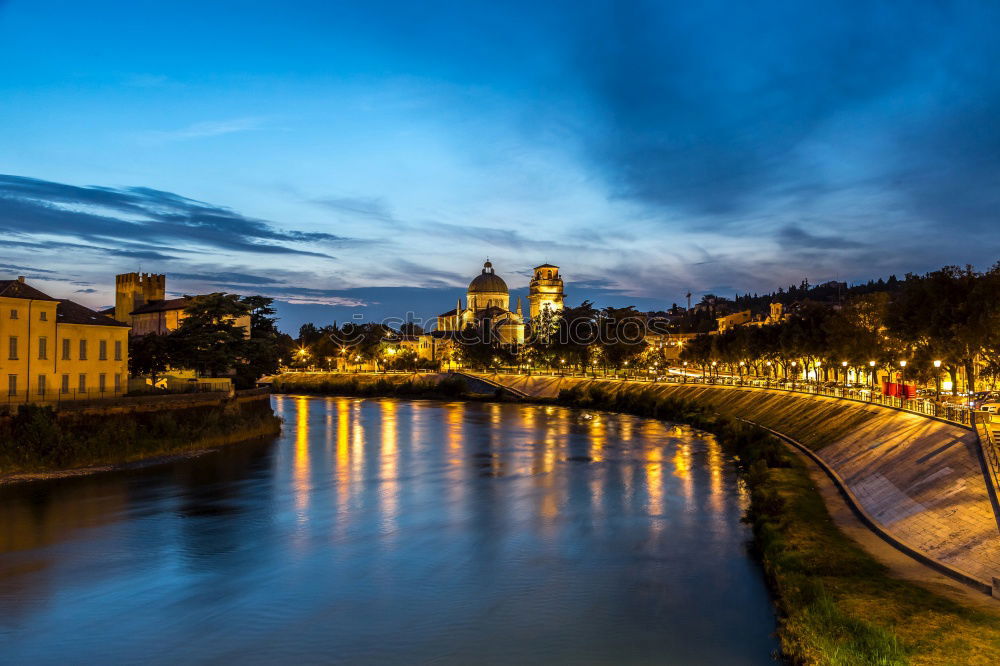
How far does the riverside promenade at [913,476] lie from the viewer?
68.5 feet

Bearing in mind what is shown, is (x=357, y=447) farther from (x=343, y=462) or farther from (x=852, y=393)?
(x=852, y=393)

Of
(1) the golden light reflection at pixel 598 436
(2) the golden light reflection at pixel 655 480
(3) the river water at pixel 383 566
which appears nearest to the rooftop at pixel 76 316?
(3) the river water at pixel 383 566

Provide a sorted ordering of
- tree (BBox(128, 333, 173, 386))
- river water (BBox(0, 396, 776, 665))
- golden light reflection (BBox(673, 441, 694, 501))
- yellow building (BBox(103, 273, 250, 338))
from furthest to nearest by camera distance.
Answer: yellow building (BBox(103, 273, 250, 338))
tree (BBox(128, 333, 173, 386))
golden light reflection (BBox(673, 441, 694, 501))
river water (BBox(0, 396, 776, 665))

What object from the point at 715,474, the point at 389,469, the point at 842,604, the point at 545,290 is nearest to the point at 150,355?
the point at 389,469

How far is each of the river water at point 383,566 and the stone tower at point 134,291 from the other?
165 feet

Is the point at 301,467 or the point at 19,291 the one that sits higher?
the point at 19,291

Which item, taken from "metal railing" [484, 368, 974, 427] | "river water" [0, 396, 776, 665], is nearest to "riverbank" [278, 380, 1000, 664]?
"river water" [0, 396, 776, 665]

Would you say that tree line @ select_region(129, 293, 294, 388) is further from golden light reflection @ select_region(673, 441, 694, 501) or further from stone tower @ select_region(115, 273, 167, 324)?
golden light reflection @ select_region(673, 441, 694, 501)

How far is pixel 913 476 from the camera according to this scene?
2866cm

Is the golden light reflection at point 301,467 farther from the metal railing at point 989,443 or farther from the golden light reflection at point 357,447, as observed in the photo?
the metal railing at point 989,443

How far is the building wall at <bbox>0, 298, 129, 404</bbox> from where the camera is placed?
4406 cm

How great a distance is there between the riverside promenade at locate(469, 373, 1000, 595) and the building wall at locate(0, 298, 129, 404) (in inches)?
→ 1745

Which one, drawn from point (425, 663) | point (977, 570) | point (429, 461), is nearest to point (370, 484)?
point (429, 461)

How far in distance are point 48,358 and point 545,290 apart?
507ft
